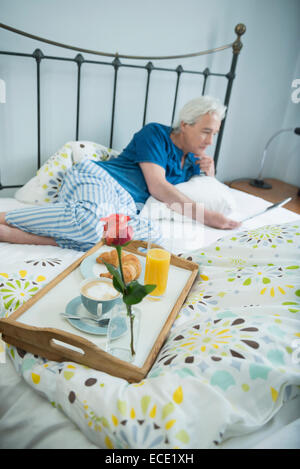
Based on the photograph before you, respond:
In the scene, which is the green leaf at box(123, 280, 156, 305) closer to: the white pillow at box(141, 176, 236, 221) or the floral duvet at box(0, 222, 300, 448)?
the floral duvet at box(0, 222, 300, 448)

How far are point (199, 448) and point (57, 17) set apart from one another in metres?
1.68

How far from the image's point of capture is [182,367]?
506mm

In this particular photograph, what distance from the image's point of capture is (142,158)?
151cm

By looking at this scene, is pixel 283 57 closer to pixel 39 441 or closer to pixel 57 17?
pixel 57 17

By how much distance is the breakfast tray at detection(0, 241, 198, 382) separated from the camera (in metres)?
0.55

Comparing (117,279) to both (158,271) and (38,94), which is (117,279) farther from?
(38,94)

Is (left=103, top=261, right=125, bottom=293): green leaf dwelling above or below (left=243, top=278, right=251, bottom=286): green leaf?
above

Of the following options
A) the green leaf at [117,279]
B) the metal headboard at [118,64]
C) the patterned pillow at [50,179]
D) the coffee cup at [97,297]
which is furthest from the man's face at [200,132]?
the green leaf at [117,279]

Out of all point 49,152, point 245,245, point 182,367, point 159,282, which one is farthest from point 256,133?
point 182,367

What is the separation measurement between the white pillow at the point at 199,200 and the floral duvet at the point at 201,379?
0.77m

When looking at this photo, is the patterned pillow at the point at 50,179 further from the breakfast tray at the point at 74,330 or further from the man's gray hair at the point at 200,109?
the breakfast tray at the point at 74,330

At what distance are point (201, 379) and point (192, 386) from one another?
0.02 meters

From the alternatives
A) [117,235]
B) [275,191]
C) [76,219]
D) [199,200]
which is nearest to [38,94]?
[76,219]

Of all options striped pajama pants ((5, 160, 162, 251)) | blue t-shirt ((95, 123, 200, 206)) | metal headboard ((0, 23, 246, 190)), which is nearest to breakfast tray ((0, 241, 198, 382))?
striped pajama pants ((5, 160, 162, 251))
